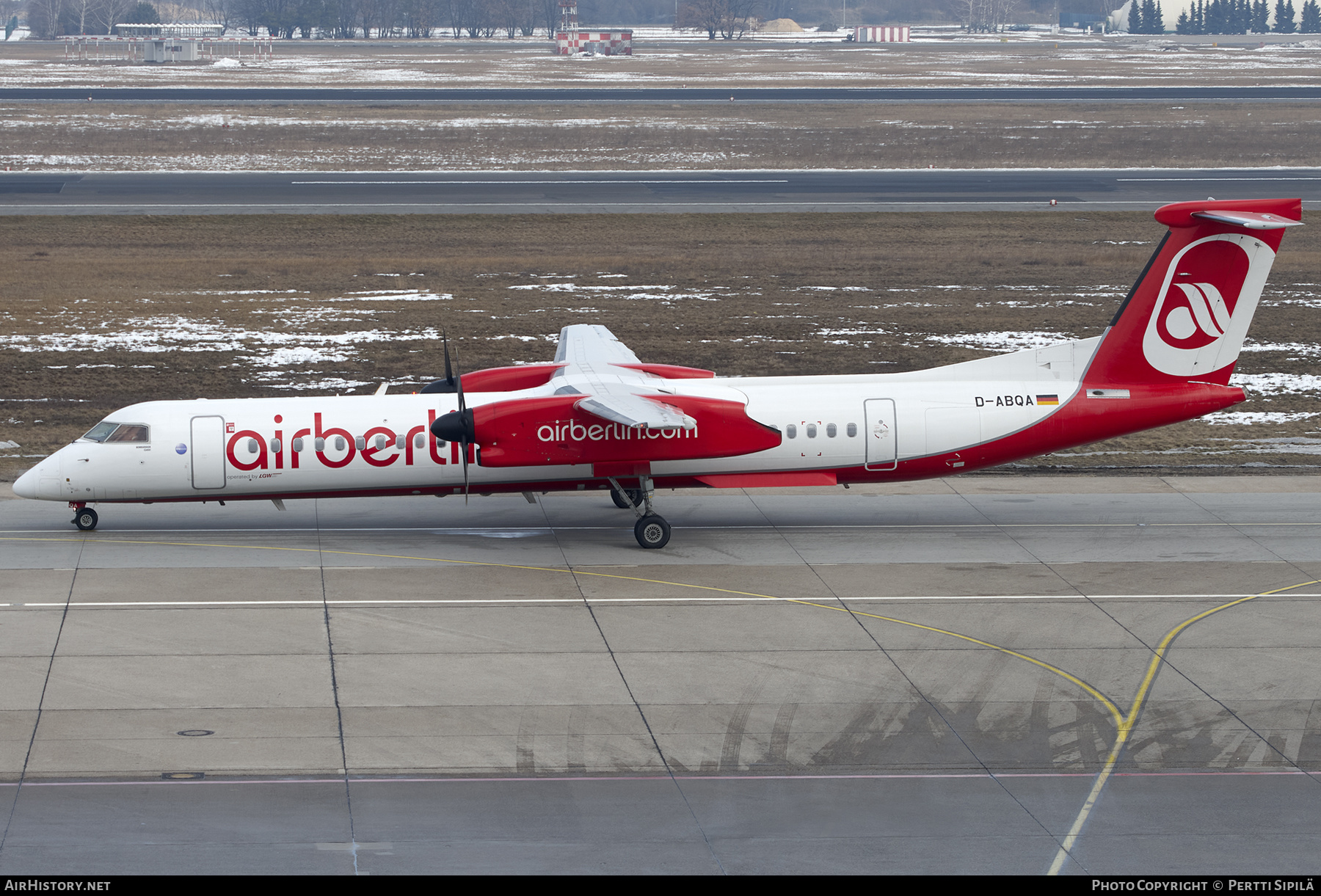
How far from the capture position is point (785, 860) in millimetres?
15586

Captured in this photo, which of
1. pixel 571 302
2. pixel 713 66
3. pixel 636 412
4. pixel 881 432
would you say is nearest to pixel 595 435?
pixel 636 412

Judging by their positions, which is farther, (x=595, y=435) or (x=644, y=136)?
(x=644, y=136)

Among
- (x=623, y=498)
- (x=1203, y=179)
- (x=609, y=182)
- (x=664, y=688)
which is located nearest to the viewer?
(x=664, y=688)

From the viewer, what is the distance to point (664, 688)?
807 inches

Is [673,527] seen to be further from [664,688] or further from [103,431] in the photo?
[103,431]

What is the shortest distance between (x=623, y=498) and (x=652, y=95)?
8040 centimetres

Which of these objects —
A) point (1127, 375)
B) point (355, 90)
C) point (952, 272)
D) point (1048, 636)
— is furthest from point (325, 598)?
point (355, 90)

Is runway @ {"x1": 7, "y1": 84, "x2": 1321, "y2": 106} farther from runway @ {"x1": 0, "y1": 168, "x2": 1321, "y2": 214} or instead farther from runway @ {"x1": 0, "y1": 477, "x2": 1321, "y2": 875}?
runway @ {"x1": 0, "y1": 477, "x2": 1321, "y2": 875}

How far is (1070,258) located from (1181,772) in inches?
1549

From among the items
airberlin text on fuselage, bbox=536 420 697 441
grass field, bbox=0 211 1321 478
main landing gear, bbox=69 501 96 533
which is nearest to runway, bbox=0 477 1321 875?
main landing gear, bbox=69 501 96 533

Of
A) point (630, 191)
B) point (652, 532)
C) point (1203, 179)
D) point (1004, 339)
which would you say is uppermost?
point (1203, 179)

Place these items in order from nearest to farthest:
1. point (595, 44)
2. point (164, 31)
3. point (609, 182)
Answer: point (609, 182)
point (164, 31)
point (595, 44)

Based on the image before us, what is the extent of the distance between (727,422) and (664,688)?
23.8 ft

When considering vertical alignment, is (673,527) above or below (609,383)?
below
